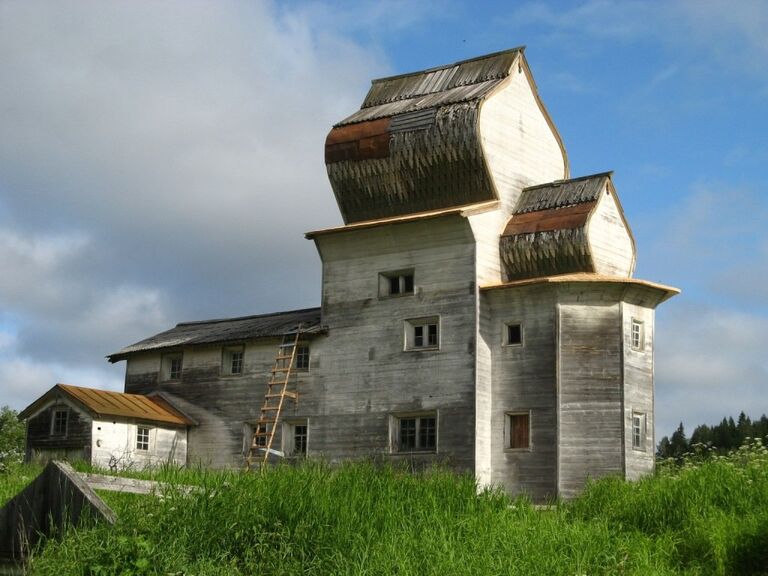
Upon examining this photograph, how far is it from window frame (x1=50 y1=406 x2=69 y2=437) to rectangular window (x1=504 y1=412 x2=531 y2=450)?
47.4 feet

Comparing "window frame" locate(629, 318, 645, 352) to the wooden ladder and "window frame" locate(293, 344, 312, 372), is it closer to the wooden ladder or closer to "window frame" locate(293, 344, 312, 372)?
"window frame" locate(293, 344, 312, 372)

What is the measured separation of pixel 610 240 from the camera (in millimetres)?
32750

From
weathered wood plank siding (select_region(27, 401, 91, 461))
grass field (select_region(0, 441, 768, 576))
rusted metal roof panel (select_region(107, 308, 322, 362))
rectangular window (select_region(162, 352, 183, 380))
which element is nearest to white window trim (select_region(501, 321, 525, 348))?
rusted metal roof panel (select_region(107, 308, 322, 362))

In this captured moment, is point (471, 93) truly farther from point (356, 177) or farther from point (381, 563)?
point (381, 563)

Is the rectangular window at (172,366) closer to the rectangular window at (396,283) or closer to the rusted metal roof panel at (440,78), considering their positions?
the rectangular window at (396,283)

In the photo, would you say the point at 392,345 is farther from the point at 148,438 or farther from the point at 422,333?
the point at 148,438

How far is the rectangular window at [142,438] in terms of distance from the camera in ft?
116

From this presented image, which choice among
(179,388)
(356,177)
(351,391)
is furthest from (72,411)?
(356,177)

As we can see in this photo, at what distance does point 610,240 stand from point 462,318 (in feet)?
17.8

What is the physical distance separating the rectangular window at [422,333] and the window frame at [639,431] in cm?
601

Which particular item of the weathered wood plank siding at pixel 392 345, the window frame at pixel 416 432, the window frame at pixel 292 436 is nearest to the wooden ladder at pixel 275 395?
the window frame at pixel 292 436

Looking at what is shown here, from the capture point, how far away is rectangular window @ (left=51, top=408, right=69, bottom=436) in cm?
3506

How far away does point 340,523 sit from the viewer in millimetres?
16047

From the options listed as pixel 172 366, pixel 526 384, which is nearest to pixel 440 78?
pixel 526 384
